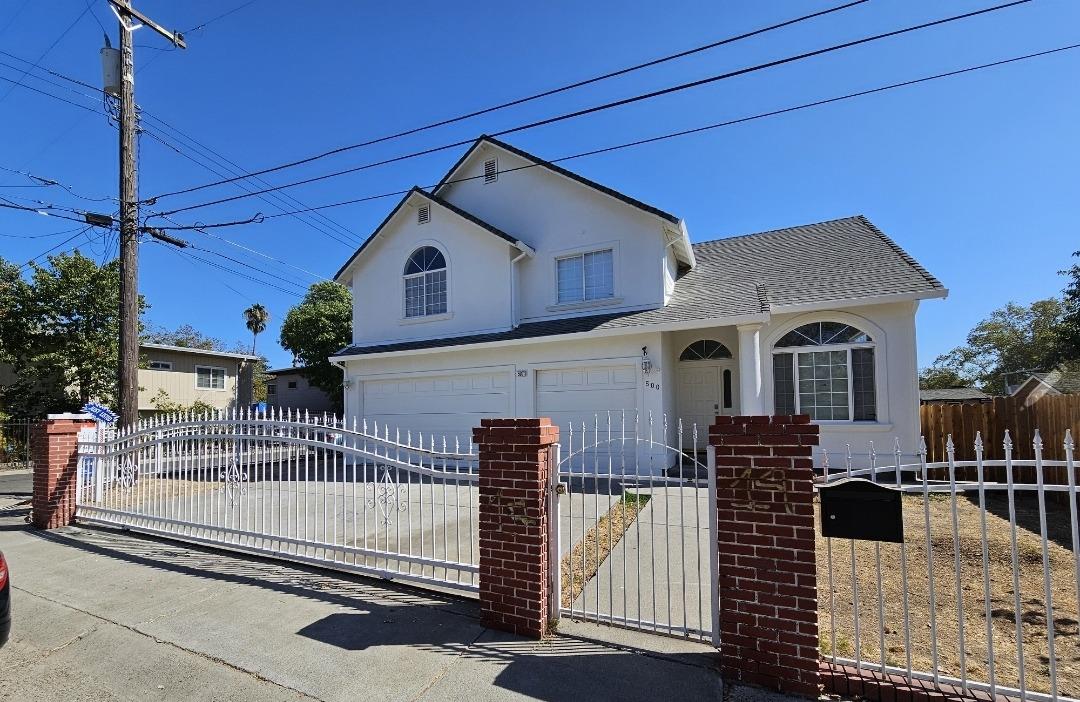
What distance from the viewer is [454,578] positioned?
17.6 ft

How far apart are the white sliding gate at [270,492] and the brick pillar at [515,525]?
0.47 meters

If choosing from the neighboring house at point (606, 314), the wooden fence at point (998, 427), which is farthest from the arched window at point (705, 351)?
the wooden fence at point (998, 427)

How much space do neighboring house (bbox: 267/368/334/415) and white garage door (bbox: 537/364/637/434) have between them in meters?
19.4

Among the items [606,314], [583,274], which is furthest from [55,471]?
[583,274]

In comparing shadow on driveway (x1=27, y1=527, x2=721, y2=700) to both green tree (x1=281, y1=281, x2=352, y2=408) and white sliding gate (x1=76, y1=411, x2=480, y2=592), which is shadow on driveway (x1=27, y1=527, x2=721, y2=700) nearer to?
white sliding gate (x1=76, y1=411, x2=480, y2=592)

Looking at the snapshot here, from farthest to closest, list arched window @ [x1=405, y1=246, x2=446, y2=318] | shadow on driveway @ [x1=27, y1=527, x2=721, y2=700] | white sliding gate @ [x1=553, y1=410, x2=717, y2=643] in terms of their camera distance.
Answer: arched window @ [x1=405, y1=246, x2=446, y2=318], white sliding gate @ [x1=553, y1=410, x2=717, y2=643], shadow on driveway @ [x1=27, y1=527, x2=721, y2=700]

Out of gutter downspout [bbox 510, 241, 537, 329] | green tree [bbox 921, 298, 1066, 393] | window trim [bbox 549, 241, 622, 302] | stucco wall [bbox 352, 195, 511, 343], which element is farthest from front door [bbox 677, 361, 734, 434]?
green tree [bbox 921, 298, 1066, 393]

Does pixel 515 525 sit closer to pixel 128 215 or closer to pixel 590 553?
pixel 590 553

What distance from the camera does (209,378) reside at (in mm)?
26375

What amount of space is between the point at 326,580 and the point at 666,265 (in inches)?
402

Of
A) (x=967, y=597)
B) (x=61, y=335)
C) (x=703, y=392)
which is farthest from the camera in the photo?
(x=61, y=335)

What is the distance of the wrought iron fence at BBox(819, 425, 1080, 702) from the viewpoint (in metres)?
2.91

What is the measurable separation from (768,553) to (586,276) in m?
11.0

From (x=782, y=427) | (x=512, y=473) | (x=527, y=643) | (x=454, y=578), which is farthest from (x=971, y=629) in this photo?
(x=454, y=578)
